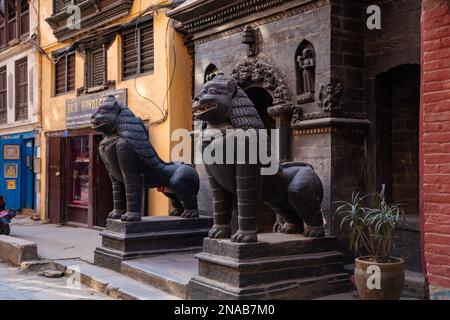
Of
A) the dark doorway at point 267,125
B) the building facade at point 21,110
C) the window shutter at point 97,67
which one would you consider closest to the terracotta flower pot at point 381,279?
the dark doorway at point 267,125

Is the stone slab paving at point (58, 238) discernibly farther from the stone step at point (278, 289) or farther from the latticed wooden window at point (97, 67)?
the latticed wooden window at point (97, 67)

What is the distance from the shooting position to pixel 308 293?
6.30m

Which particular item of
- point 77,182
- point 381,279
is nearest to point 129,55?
point 77,182

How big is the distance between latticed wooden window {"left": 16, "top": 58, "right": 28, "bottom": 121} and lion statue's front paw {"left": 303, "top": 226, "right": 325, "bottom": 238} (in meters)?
13.1

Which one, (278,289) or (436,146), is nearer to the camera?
(436,146)

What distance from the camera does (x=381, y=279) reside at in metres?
5.64

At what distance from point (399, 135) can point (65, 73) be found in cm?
1028

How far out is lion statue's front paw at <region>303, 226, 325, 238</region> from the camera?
6775mm

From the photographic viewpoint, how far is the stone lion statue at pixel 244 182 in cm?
619

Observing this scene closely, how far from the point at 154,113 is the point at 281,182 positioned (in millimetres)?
5609

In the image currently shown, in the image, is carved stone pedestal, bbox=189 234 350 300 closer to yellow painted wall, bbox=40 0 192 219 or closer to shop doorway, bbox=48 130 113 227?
yellow painted wall, bbox=40 0 192 219

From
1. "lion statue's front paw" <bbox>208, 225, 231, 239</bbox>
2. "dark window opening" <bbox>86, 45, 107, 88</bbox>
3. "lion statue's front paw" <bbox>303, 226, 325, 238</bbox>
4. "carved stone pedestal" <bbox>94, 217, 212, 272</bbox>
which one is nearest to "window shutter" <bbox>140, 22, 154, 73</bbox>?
"dark window opening" <bbox>86, 45, 107, 88</bbox>

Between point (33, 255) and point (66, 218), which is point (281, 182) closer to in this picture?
point (33, 255)

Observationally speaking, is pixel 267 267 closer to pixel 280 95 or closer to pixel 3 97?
pixel 280 95
